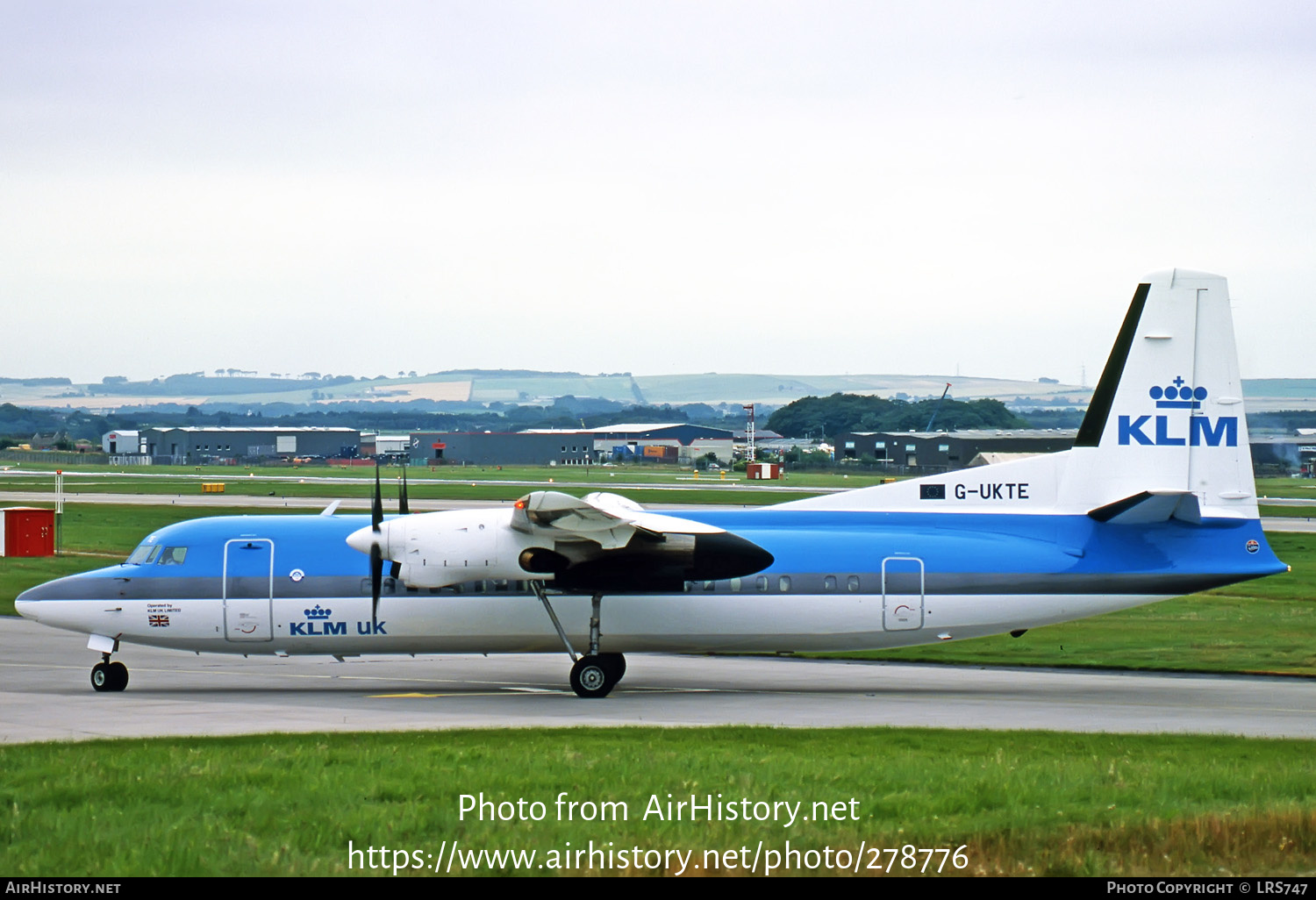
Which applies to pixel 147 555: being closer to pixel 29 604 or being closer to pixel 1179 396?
pixel 29 604

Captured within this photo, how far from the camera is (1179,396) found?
22188mm

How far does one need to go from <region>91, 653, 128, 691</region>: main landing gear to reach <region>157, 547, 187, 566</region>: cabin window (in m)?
1.91

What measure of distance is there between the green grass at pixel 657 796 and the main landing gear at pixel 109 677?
7.00 meters

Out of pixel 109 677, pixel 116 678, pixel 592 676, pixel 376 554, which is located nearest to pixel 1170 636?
pixel 592 676

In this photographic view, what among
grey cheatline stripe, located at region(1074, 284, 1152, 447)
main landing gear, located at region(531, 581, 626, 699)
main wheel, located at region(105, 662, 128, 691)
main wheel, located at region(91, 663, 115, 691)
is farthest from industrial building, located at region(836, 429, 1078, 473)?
main wheel, located at region(91, 663, 115, 691)

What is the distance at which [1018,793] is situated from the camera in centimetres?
1250

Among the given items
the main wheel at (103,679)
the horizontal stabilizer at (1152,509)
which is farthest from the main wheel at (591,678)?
the horizontal stabilizer at (1152,509)

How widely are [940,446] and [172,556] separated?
105 metres

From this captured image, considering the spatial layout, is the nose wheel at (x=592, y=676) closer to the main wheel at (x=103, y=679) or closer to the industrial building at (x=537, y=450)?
the main wheel at (x=103, y=679)

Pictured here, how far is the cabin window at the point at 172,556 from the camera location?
906 inches

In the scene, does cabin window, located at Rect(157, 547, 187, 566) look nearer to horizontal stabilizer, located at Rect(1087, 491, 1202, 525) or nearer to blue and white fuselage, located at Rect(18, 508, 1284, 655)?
blue and white fuselage, located at Rect(18, 508, 1284, 655)

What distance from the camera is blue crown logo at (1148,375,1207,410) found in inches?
872

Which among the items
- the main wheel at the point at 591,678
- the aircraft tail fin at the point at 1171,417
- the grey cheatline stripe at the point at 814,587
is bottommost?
the main wheel at the point at 591,678
